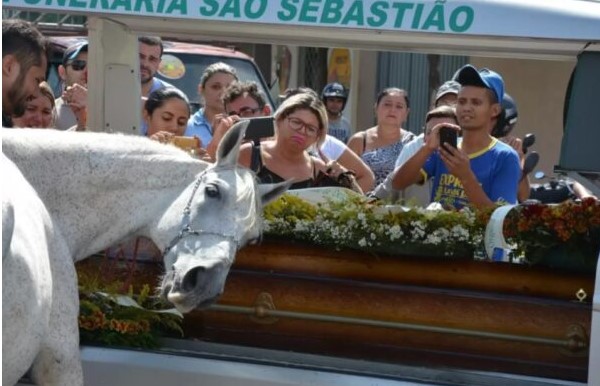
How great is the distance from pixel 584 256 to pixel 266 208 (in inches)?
51.0

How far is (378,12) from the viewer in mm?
4492

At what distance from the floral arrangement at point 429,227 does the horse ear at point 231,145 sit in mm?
849

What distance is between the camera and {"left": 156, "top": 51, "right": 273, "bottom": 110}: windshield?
9.90 meters

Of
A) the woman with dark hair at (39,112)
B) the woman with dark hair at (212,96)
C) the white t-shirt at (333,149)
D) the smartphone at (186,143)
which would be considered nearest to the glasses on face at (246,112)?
the woman with dark hair at (212,96)

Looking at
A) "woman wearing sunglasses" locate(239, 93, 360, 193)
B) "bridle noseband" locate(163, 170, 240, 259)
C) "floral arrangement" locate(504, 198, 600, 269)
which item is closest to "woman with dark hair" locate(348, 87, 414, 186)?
"woman wearing sunglasses" locate(239, 93, 360, 193)

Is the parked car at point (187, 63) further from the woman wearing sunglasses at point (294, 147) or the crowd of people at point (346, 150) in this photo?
the woman wearing sunglasses at point (294, 147)

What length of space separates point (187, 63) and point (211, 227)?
6.33 metres

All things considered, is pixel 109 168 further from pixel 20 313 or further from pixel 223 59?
pixel 223 59

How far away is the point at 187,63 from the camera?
1020cm

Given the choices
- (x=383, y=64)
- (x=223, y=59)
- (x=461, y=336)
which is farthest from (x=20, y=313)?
(x=383, y=64)

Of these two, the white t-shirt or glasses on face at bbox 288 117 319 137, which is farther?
the white t-shirt

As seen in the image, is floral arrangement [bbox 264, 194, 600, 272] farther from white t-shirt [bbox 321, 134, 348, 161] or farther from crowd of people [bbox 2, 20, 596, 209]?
white t-shirt [bbox 321, 134, 348, 161]

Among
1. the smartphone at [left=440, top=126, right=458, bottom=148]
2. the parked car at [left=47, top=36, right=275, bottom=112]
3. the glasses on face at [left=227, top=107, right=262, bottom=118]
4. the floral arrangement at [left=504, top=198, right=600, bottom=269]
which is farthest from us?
the parked car at [left=47, top=36, right=275, bottom=112]

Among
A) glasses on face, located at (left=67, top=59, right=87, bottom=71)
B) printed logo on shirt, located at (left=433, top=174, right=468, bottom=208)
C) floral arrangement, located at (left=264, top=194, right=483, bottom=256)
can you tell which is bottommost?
floral arrangement, located at (left=264, top=194, right=483, bottom=256)
